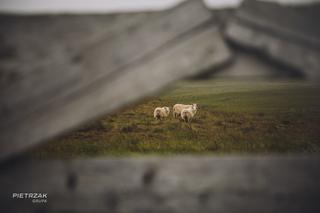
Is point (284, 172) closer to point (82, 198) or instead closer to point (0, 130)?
point (82, 198)

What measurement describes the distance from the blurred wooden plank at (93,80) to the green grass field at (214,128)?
4178mm

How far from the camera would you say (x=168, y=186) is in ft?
5.18

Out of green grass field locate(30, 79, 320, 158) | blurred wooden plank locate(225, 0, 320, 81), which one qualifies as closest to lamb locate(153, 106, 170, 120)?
green grass field locate(30, 79, 320, 158)

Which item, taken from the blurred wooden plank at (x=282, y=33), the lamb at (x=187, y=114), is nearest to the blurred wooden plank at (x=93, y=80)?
the blurred wooden plank at (x=282, y=33)

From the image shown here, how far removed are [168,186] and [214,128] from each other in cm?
1033

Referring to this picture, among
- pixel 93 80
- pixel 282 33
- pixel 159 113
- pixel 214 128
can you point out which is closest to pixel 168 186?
pixel 93 80

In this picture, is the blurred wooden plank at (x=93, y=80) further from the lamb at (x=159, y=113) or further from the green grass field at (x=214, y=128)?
the lamb at (x=159, y=113)

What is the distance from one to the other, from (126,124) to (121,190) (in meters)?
10.5

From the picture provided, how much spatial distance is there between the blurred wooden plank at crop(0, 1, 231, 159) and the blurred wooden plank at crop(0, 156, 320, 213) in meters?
0.31

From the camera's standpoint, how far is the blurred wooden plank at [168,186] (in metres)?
1.54

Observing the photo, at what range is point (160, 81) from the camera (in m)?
1.25

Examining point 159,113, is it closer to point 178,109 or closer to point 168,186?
point 178,109

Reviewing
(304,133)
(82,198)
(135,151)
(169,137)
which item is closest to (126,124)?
(169,137)

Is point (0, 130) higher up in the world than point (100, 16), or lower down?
lower down
